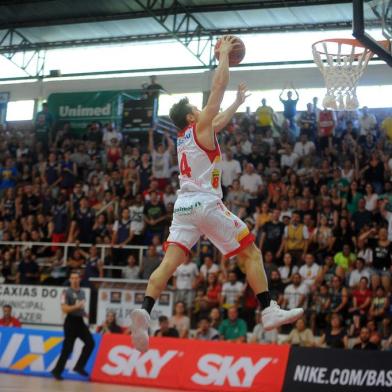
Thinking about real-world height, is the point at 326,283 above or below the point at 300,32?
below

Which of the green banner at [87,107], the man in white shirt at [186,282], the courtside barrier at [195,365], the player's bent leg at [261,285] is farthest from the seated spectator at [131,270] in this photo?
the player's bent leg at [261,285]

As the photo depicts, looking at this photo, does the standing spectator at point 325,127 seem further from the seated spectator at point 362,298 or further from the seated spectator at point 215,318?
the seated spectator at point 215,318

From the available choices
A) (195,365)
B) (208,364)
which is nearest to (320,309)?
(208,364)

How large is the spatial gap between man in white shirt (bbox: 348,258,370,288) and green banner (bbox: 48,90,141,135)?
11.5 metres

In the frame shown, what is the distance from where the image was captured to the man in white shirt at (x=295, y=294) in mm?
13984

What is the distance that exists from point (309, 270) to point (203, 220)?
8.02 meters

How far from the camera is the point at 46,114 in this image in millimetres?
24500

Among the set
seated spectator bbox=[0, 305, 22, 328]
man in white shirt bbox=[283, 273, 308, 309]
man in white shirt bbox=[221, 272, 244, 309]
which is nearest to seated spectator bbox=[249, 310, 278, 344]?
man in white shirt bbox=[283, 273, 308, 309]

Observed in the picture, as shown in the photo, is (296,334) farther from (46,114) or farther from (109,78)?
(109,78)

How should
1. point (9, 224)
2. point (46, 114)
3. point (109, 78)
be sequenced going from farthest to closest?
1. point (109, 78)
2. point (46, 114)
3. point (9, 224)

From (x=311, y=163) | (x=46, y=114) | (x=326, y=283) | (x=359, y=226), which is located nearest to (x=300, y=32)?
(x=311, y=163)

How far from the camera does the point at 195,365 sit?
501 inches

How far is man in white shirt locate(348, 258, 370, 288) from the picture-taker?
14066mm

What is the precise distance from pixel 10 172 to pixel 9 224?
2928 mm
